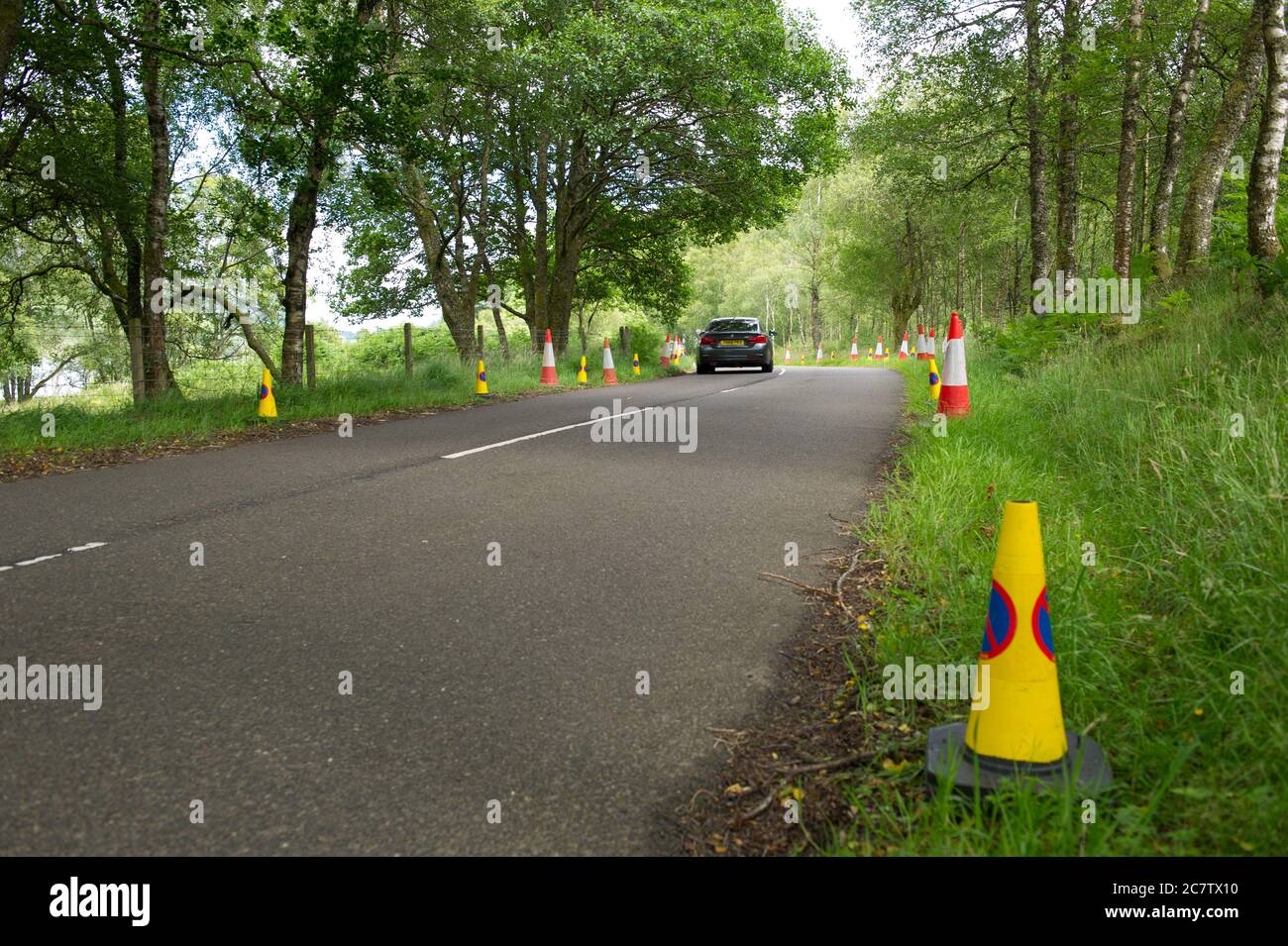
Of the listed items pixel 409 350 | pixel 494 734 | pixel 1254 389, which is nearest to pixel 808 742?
pixel 494 734

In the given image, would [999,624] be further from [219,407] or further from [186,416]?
[219,407]

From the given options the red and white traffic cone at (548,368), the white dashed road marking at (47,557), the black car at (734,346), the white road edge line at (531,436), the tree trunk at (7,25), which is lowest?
the white dashed road marking at (47,557)

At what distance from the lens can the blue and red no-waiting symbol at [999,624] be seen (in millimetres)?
2238

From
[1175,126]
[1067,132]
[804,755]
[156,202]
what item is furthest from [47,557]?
[1175,126]

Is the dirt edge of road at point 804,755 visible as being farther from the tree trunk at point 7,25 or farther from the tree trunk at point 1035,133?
the tree trunk at point 1035,133

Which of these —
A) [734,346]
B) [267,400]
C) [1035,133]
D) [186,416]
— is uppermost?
[1035,133]

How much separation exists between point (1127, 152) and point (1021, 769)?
16.2 metres

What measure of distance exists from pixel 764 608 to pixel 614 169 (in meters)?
20.4

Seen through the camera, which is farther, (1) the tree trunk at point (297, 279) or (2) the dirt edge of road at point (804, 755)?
(1) the tree trunk at point (297, 279)

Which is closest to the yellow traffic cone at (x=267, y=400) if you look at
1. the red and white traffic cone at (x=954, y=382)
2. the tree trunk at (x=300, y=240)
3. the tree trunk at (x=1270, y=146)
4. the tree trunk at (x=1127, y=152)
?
the tree trunk at (x=300, y=240)

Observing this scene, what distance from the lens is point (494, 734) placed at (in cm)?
254

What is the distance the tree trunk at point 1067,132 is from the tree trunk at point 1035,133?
1.36 feet

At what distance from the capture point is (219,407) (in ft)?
37.4

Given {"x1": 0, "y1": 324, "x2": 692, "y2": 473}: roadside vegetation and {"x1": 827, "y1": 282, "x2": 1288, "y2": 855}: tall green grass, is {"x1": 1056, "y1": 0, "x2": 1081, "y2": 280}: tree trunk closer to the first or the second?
{"x1": 827, "y1": 282, "x2": 1288, "y2": 855}: tall green grass
